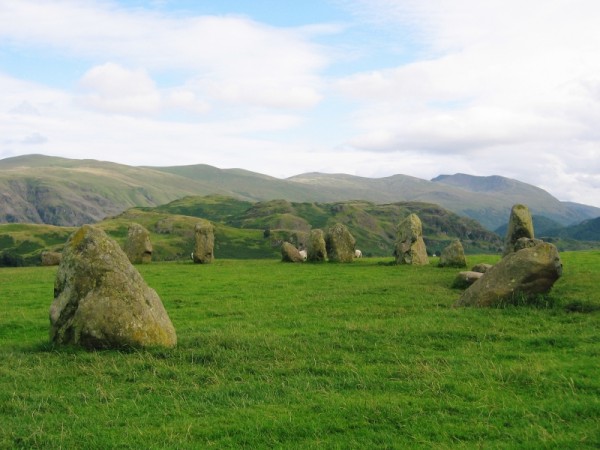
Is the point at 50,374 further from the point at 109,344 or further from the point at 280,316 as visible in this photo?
the point at 280,316

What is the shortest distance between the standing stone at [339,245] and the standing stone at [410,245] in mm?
5417

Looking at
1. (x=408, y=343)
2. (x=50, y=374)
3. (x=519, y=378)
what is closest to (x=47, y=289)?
(x=50, y=374)

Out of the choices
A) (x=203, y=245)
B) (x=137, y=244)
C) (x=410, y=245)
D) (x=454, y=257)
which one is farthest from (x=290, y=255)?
(x=454, y=257)

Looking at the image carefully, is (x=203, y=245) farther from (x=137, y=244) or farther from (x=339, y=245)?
(x=339, y=245)

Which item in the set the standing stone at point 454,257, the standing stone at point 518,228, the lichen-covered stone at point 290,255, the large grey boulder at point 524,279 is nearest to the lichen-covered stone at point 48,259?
the lichen-covered stone at point 290,255

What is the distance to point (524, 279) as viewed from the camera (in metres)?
20.4

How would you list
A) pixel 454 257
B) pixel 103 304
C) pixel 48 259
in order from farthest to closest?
pixel 48 259, pixel 454 257, pixel 103 304

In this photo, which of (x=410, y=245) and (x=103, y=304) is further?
(x=410, y=245)

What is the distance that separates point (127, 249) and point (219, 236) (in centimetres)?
14410

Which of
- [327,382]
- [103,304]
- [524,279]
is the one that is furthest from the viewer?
[524,279]

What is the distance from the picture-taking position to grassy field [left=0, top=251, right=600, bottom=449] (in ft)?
30.0

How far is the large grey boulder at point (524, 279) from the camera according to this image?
20.4m

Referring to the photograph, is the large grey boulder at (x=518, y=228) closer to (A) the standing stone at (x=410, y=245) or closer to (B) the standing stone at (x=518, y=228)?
(B) the standing stone at (x=518, y=228)

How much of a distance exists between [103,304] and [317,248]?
109ft
